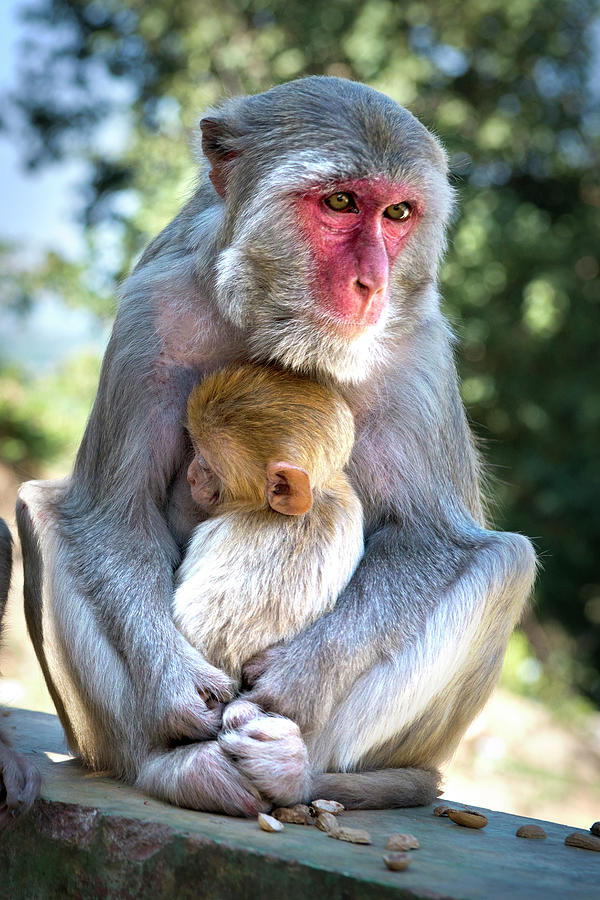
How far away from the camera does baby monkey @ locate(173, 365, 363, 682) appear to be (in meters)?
3.21

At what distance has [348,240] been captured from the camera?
3.16 meters

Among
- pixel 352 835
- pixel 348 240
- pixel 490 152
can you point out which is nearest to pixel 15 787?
pixel 352 835

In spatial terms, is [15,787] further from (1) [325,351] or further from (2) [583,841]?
(2) [583,841]

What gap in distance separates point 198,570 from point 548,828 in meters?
1.44

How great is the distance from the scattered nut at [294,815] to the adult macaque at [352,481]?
0.12 feet

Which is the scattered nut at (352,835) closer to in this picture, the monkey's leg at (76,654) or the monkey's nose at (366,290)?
the monkey's leg at (76,654)

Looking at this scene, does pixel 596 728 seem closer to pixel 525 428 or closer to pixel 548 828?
pixel 525 428

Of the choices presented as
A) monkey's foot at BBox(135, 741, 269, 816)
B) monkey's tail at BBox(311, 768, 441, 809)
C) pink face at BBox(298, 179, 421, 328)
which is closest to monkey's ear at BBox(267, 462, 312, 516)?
pink face at BBox(298, 179, 421, 328)

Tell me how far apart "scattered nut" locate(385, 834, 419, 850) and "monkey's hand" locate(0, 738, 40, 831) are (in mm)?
1038

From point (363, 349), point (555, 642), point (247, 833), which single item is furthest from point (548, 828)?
point (555, 642)

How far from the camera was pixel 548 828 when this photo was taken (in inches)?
135

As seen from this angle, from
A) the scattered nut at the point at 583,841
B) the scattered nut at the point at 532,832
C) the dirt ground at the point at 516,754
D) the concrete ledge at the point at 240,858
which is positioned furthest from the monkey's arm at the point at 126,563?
the dirt ground at the point at 516,754

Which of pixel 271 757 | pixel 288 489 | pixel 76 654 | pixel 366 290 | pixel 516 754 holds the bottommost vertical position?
pixel 516 754

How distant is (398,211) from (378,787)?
1.84 m
